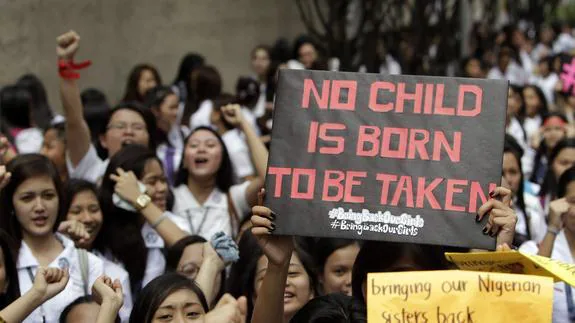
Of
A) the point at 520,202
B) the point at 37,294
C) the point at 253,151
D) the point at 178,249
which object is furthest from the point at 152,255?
the point at 520,202

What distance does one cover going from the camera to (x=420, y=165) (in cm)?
423

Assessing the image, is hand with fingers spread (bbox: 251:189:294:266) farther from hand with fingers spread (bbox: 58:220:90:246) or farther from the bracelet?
the bracelet

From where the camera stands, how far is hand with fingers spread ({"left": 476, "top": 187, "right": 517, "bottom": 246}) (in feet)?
13.4

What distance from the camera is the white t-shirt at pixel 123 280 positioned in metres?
5.78

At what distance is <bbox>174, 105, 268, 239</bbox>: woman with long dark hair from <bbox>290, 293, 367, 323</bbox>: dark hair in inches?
99.3

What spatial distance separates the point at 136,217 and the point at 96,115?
6.72 ft

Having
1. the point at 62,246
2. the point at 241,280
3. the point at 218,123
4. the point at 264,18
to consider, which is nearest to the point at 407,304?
the point at 241,280

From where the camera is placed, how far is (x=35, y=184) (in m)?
5.65

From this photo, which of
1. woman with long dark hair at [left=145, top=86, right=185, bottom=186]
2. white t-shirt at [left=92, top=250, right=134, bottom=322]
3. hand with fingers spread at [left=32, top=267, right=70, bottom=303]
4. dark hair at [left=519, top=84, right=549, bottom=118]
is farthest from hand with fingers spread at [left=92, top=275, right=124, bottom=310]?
dark hair at [left=519, top=84, right=549, bottom=118]

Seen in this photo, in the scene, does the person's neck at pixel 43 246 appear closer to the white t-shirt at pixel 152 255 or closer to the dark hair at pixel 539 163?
the white t-shirt at pixel 152 255

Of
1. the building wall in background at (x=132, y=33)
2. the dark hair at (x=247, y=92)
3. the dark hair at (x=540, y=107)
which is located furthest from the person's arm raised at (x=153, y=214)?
the dark hair at (x=540, y=107)

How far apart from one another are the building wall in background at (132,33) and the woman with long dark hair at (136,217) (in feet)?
15.6

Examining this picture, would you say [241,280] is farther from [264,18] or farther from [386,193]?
[264,18]

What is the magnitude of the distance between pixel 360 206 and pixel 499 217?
0.46 m
